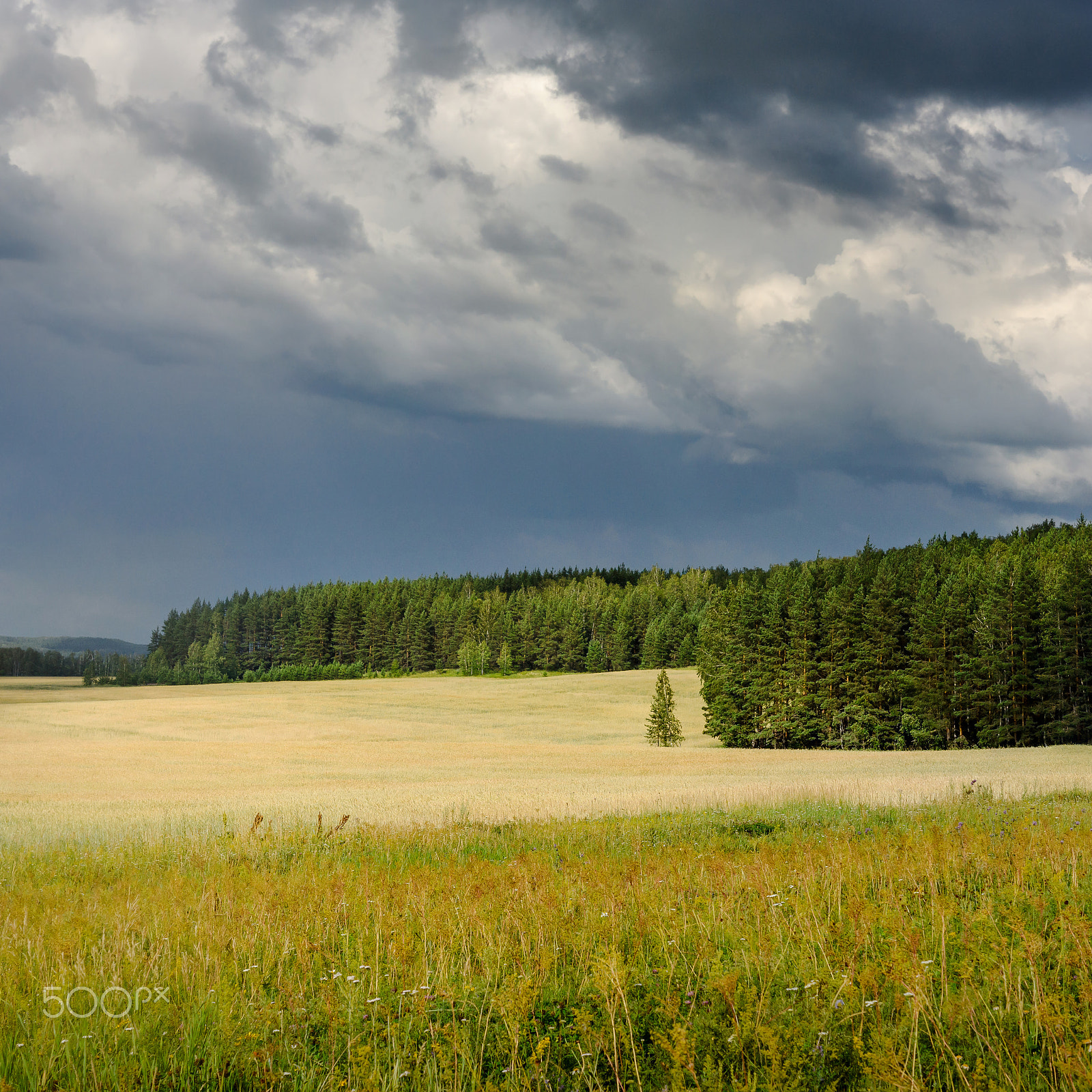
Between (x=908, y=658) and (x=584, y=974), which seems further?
(x=908, y=658)

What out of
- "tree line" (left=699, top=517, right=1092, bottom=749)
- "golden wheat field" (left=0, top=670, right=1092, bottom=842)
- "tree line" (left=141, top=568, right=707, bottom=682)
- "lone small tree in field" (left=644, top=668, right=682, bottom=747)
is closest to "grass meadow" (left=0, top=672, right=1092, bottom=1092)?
"golden wheat field" (left=0, top=670, right=1092, bottom=842)

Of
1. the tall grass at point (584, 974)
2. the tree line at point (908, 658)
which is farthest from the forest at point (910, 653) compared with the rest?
the tall grass at point (584, 974)

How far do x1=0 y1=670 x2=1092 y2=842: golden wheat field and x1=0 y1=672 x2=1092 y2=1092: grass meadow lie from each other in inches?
139

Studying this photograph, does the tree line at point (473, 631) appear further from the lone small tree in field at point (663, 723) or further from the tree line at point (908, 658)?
the lone small tree in field at point (663, 723)

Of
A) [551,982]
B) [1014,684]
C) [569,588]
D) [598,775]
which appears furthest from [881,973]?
[569,588]

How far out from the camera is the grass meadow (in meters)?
4.58

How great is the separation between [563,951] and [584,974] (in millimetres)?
624

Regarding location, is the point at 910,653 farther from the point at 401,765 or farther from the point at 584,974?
the point at 584,974

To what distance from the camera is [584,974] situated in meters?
6.04

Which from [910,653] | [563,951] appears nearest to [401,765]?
[563,951]

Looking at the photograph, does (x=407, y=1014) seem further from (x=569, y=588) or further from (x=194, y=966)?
(x=569, y=588)

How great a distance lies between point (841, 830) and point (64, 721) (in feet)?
244

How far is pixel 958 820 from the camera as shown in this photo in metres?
14.3

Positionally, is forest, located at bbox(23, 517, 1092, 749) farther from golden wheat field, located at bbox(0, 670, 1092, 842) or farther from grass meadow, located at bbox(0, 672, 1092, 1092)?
grass meadow, located at bbox(0, 672, 1092, 1092)
